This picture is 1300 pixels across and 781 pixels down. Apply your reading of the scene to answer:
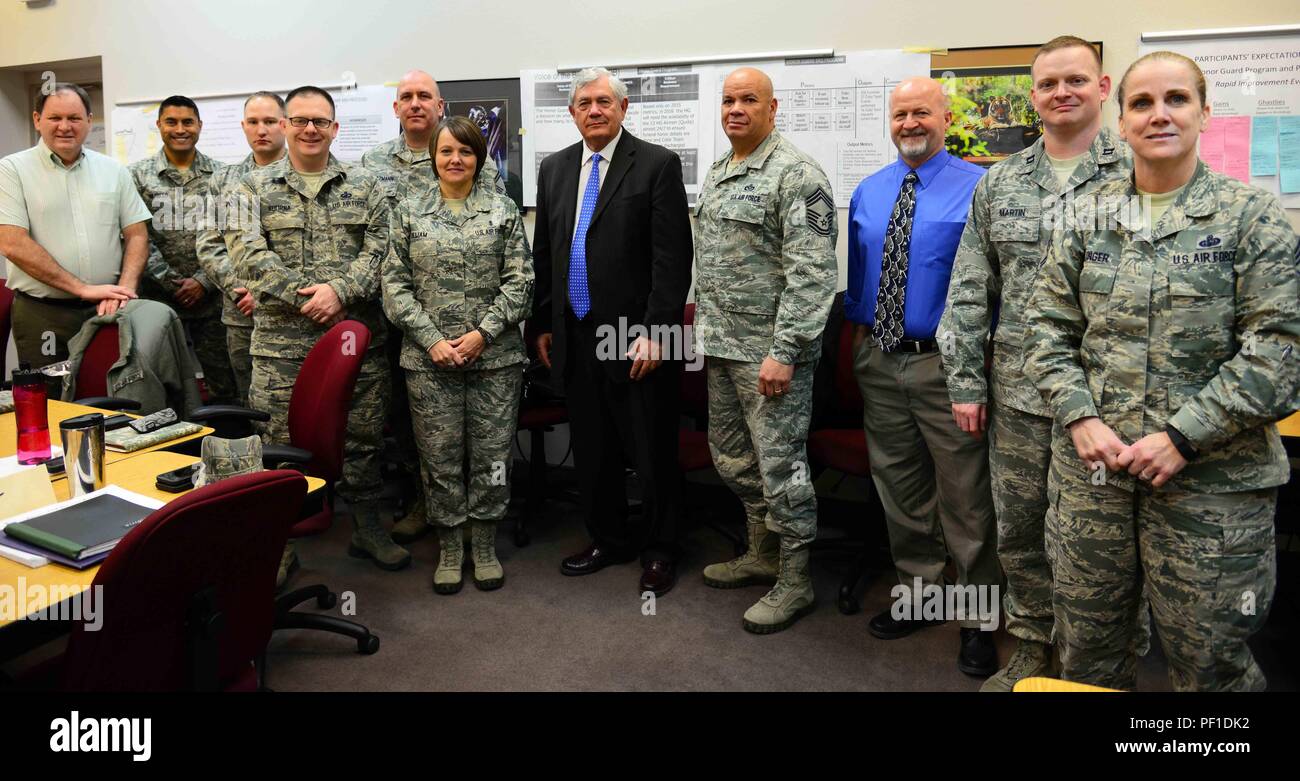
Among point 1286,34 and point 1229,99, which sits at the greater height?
point 1286,34

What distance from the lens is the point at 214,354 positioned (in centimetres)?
395

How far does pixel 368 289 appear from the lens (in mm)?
3090

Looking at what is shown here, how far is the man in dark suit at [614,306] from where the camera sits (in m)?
2.89

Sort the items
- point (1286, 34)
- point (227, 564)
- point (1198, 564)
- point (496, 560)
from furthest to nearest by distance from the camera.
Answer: point (496, 560)
point (1286, 34)
point (1198, 564)
point (227, 564)

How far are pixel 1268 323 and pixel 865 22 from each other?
7.69ft

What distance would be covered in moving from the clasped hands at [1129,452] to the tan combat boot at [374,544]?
94.3 inches

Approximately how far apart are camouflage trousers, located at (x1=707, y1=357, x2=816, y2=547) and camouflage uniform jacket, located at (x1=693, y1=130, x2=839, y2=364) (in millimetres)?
86

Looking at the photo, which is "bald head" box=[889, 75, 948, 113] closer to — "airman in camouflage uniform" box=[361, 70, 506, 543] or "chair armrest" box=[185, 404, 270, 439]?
"airman in camouflage uniform" box=[361, 70, 506, 543]

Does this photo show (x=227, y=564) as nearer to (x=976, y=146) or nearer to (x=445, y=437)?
(x=445, y=437)

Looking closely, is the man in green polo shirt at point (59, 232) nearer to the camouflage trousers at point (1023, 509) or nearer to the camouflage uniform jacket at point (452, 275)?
the camouflage uniform jacket at point (452, 275)

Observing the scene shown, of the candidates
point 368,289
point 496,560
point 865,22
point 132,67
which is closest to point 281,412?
point 368,289

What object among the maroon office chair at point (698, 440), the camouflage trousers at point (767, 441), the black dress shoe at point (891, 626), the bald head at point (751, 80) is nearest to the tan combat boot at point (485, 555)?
the maroon office chair at point (698, 440)

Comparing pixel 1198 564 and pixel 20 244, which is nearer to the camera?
pixel 1198 564

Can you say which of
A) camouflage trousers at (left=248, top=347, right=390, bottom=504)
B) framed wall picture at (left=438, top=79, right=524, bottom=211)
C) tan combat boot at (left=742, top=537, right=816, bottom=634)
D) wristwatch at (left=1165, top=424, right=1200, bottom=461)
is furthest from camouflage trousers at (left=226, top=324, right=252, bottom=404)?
wristwatch at (left=1165, top=424, right=1200, bottom=461)
